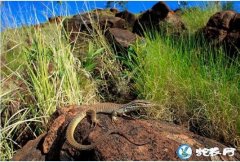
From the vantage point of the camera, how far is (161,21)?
1091cm

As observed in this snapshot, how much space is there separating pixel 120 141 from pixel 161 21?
6.49m

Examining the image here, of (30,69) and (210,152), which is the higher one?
(30,69)

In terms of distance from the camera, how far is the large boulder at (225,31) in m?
8.09

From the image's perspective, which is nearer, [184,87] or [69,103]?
[184,87]

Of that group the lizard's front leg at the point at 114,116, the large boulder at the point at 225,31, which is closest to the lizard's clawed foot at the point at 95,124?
the lizard's front leg at the point at 114,116

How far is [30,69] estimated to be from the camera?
276 inches

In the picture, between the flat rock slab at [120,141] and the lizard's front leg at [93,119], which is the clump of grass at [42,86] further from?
the lizard's front leg at [93,119]

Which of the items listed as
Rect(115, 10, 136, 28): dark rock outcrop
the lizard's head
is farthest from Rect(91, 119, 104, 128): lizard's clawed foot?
Rect(115, 10, 136, 28): dark rock outcrop

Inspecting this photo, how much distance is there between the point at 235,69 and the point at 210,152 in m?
1.90

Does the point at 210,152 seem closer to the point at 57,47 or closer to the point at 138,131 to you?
the point at 138,131

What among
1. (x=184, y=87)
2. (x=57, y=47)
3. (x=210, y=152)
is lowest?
(x=210, y=152)

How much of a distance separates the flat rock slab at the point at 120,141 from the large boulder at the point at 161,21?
4340mm

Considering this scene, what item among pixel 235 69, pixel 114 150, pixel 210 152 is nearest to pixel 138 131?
pixel 114 150

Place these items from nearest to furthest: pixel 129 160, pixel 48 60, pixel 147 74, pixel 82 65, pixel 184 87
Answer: pixel 129 160 → pixel 184 87 → pixel 147 74 → pixel 48 60 → pixel 82 65
